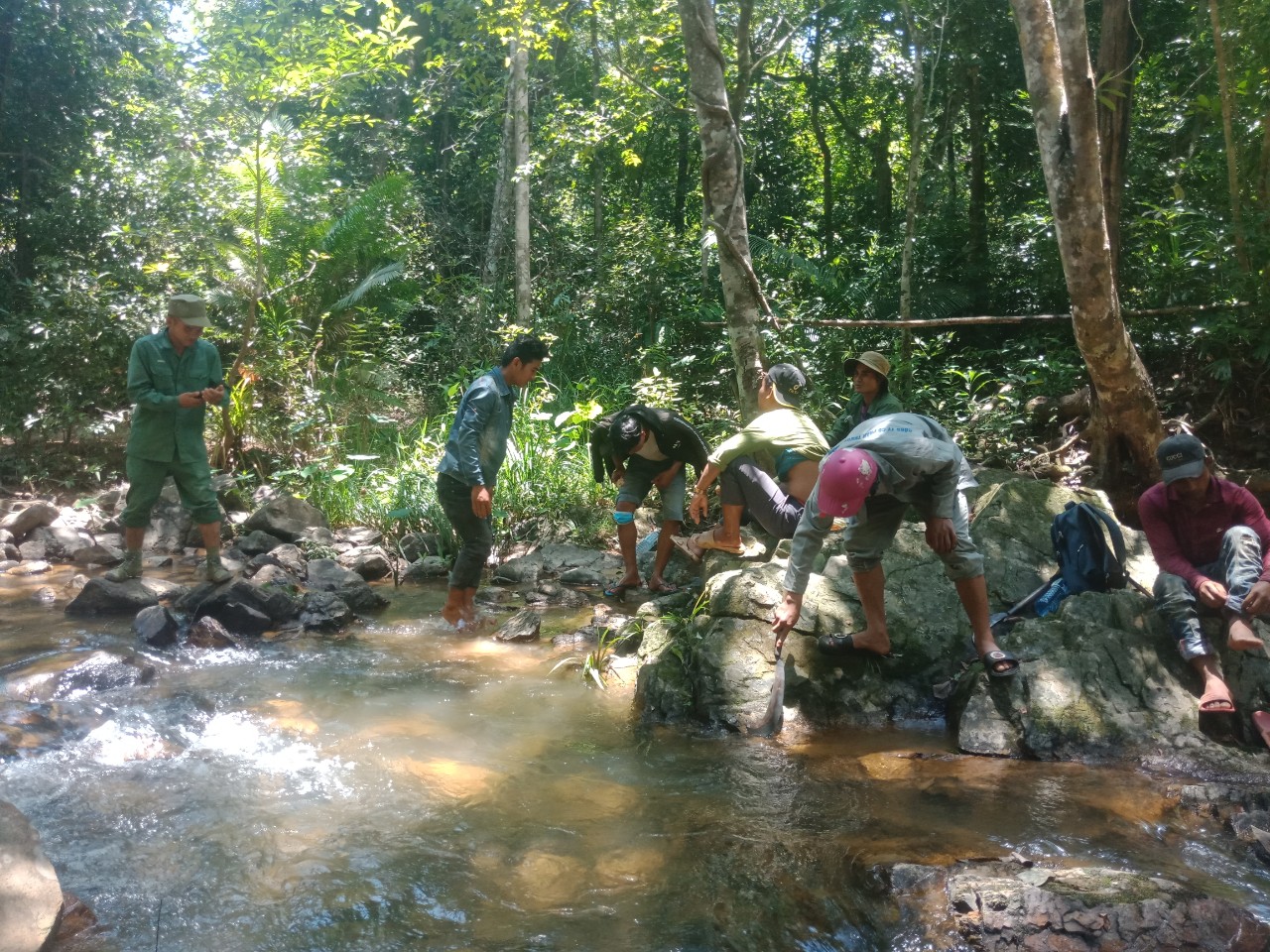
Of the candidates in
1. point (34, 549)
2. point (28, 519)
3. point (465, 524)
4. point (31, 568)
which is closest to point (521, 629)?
point (465, 524)

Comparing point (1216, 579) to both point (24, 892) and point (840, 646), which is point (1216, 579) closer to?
point (840, 646)

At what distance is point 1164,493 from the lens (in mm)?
4562

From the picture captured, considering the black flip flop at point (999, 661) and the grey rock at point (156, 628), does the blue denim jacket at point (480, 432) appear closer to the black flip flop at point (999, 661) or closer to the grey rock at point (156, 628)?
the grey rock at point (156, 628)

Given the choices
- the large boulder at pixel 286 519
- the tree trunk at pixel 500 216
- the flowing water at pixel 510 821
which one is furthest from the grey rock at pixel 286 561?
the tree trunk at pixel 500 216

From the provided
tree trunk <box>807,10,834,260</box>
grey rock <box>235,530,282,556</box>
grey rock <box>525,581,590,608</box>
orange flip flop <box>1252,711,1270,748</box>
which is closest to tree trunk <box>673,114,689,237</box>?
tree trunk <box>807,10,834,260</box>

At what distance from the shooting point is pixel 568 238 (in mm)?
14367

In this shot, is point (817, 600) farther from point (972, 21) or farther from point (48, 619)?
point (972, 21)

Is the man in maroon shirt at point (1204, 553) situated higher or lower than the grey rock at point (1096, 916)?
higher

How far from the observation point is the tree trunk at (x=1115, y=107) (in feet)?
23.1

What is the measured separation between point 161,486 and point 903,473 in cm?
510

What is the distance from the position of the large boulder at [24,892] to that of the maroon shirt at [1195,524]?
4.65 meters

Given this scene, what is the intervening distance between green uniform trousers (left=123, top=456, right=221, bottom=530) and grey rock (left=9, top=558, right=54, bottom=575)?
1556mm

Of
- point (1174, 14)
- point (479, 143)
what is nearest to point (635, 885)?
point (1174, 14)

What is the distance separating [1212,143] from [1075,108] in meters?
3.40
